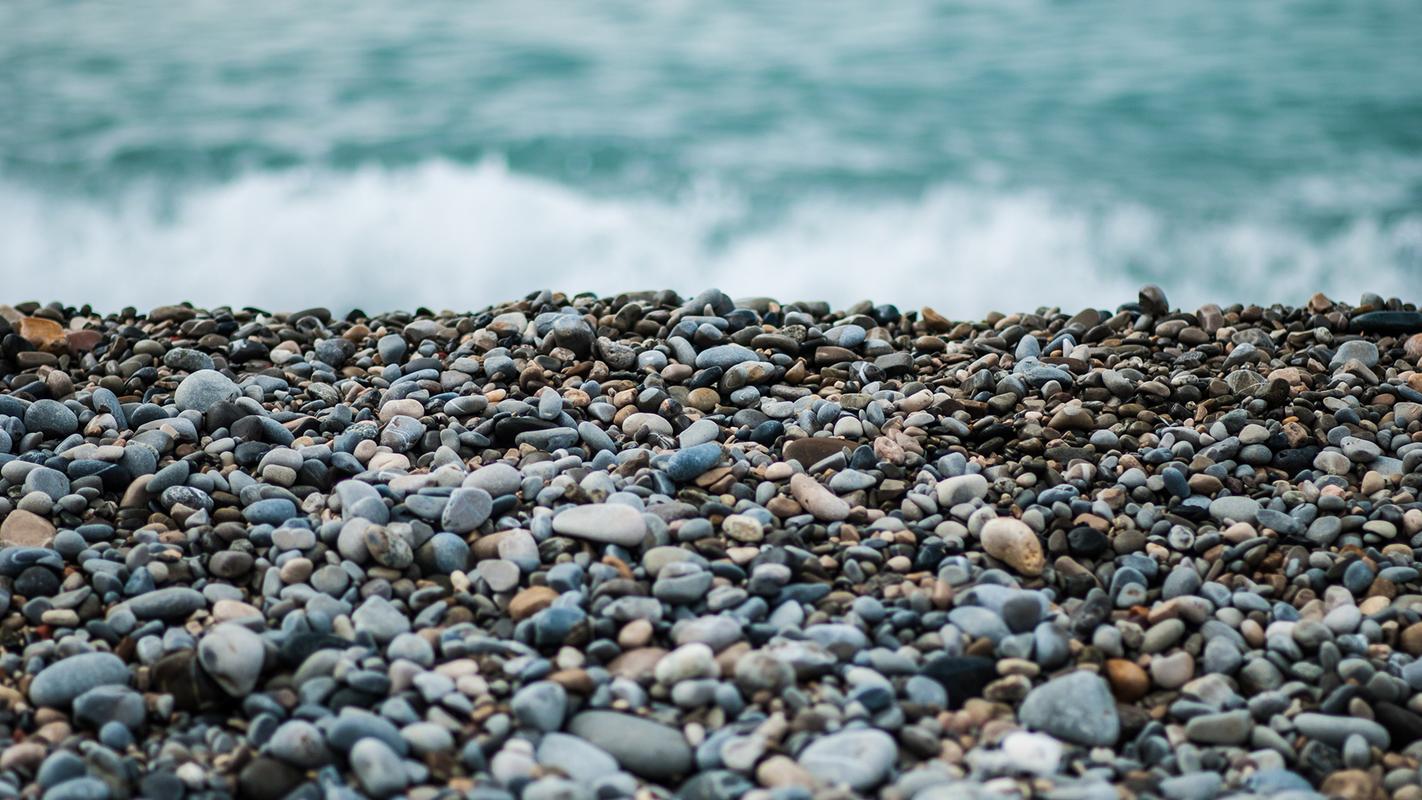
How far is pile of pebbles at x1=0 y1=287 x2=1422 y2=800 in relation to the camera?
1618mm

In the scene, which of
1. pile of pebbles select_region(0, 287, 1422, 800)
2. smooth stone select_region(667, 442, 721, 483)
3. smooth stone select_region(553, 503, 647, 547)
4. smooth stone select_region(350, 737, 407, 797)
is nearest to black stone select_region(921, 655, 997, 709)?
pile of pebbles select_region(0, 287, 1422, 800)

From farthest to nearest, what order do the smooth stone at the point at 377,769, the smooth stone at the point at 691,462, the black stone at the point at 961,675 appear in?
the smooth stone at the point at 691,462
the black stone at the point at 961,675
the smooth stone at the point at 377,769

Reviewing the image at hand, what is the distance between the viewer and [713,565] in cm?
194

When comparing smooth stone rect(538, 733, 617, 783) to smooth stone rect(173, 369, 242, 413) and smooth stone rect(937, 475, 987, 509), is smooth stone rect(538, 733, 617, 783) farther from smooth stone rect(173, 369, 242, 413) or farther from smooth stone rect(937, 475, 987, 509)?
smooth stone rect(173, 369, 242, 413)

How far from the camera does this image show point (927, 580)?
1976mm

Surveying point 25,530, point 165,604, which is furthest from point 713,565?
point 25,530

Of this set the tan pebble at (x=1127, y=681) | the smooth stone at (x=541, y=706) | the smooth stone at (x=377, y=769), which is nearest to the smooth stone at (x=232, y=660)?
the smooth stone at (x=377, y=769)

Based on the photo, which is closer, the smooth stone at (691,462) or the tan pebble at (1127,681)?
the tan pebble at (1127,681)

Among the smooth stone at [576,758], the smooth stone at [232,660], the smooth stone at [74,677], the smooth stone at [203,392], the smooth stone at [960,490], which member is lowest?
the smooth stone at [576,758]

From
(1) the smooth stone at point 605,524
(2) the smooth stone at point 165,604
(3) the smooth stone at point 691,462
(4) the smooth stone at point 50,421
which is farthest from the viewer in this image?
(4) the smooth stone at point 50,421

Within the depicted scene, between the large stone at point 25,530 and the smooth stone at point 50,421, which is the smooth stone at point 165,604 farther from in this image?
the smooth stone at point 50,421

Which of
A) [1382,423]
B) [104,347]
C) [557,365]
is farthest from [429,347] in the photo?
[1382,423]

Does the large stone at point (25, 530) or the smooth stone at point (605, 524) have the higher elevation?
the smooth stone at point (605, 524)

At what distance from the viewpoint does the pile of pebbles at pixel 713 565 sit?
1618 millimetres
